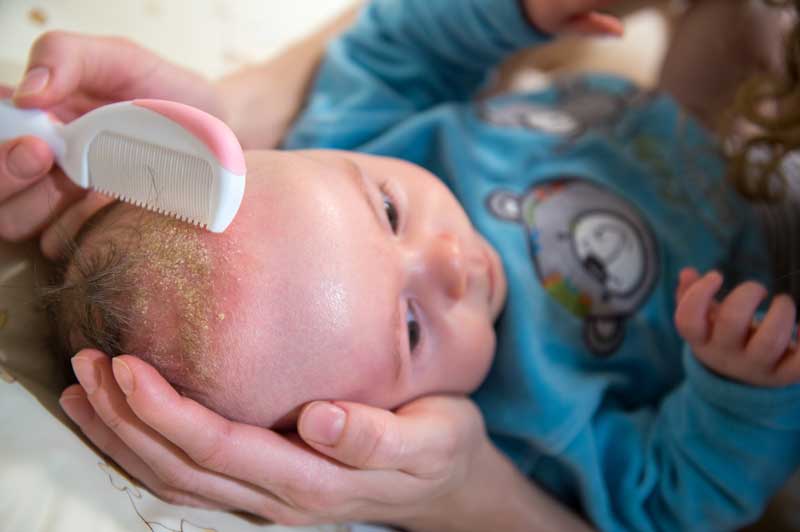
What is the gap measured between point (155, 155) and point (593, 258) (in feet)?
2.06

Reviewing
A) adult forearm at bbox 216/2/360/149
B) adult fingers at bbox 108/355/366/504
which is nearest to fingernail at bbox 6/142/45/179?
adult fingers at bbox 108/355/366/504

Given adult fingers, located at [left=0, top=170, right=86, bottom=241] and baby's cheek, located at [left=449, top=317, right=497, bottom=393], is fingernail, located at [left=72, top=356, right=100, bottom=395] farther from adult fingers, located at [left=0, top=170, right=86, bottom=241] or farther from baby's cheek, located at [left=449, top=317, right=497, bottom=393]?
baby's cheek, located at [left=449, top=317, right=497, bottom=393]

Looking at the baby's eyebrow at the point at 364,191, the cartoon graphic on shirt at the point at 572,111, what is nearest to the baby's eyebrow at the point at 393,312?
the baby's eyebrow at the point at 364,191

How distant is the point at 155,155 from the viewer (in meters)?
0.53

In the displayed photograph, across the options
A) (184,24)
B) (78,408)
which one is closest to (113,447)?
(78,408)

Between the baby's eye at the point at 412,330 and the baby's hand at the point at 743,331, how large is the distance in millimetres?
297

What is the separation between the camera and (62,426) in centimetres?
58

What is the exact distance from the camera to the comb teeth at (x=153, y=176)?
0.52 metres

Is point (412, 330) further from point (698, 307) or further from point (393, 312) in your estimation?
point (698, 307)

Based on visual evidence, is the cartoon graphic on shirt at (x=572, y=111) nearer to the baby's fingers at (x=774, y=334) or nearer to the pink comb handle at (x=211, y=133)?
the baby's fingers at (x=774, y=334)

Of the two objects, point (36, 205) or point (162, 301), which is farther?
point (36, 205)

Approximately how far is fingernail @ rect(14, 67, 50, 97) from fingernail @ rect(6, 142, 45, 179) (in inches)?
→ 2.4

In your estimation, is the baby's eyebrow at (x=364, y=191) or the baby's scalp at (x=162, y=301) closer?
the baby's scalp at (x=162, y=301)

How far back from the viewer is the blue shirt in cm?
78
